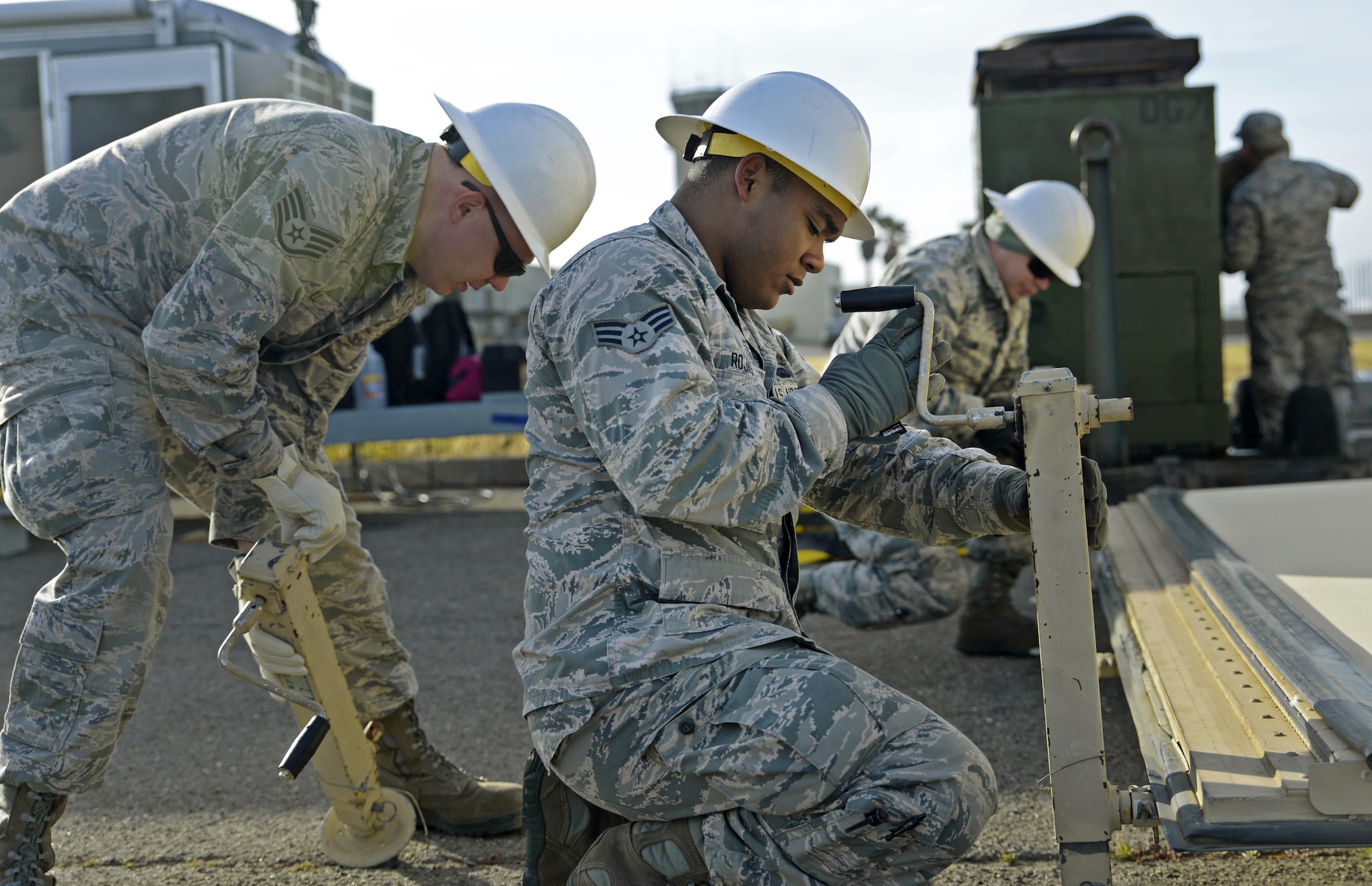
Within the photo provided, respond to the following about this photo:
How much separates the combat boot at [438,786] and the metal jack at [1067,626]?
158 cm

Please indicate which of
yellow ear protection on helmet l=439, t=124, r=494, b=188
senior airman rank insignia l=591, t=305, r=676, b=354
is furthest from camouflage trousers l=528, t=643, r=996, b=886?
yellow ear protection on helmet l=439, t=124, r=494, b=188

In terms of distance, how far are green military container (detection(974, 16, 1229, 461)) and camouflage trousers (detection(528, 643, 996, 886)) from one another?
4.77 metres

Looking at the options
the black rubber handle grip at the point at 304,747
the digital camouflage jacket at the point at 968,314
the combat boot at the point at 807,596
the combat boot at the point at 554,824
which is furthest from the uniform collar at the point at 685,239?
the combat boot at the point at 807,596

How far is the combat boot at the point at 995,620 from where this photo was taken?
437cm

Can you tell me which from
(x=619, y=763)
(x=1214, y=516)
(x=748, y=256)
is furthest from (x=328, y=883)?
(x=1214, y=516)

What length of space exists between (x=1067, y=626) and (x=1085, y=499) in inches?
8.2

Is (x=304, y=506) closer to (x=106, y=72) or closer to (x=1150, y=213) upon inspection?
(x=1150, y=213)

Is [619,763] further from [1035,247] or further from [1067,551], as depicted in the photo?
[1035,247]

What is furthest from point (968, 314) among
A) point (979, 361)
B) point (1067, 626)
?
point (1067, 626)

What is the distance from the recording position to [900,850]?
1.85 meters

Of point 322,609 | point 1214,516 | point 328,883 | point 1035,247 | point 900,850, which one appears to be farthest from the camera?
point 1035,247

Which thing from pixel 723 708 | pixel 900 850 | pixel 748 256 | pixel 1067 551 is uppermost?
pixel 748 256

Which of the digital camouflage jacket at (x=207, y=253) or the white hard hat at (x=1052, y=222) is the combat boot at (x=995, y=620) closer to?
the white hard hat at (x=1052, y=222)

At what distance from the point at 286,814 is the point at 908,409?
2.01 meters
